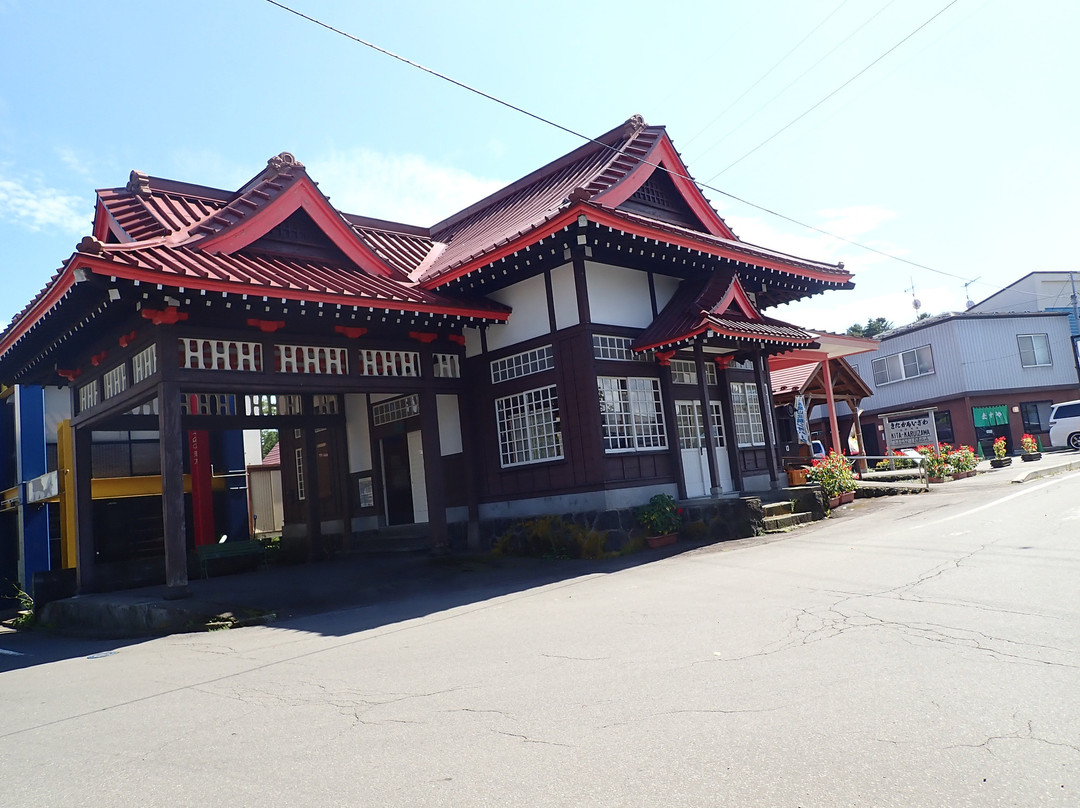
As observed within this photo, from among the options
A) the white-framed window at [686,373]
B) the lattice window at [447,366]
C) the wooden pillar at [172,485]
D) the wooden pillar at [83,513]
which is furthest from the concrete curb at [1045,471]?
the wooden pillar at [83,513]

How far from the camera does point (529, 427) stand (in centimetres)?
1368

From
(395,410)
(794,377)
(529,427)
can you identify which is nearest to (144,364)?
(395,410)

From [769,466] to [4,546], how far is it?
20.3 metres

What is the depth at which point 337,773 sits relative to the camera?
3.70m

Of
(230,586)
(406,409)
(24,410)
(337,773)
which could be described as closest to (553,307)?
(406,409)

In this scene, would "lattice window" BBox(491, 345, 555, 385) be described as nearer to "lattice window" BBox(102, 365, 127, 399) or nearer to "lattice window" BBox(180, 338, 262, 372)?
"lattice window" BBox(180, 338, 262, 372)

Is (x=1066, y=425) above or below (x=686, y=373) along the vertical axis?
below

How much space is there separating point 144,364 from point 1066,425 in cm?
3174

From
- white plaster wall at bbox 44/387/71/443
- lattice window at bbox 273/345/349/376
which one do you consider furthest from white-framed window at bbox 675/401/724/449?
white plaster wall at bbox 44/387/71/443

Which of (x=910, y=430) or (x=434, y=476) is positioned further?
(x=910, y=430)

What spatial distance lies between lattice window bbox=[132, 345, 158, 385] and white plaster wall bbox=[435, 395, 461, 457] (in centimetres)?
516

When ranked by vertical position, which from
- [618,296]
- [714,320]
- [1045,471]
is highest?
[618,296]

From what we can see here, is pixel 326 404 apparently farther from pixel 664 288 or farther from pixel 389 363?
pixel 664 288

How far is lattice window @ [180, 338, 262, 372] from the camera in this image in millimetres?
10797
